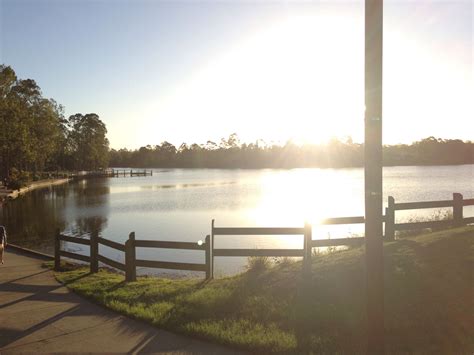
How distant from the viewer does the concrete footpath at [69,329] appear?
22.8 feet

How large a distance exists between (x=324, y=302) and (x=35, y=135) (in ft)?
274

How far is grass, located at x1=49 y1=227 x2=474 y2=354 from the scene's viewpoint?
674cm

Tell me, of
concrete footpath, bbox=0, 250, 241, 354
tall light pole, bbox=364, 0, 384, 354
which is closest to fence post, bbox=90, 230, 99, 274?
concrete footpath, bbox=0, 250, 241, 354

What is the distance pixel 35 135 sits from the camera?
81000 mm

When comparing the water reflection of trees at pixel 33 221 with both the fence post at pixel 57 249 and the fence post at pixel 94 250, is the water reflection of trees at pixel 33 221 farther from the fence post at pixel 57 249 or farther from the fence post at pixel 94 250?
the fence post at pixel 94 250

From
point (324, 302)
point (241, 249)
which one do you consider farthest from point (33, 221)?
point (324, 302)

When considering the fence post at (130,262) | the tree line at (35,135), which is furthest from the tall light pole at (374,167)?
the tree line at (35,135)

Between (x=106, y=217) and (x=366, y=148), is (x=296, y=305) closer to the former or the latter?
(x=366, y=148)

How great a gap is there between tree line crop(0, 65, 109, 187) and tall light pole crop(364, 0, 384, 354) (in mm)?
65512

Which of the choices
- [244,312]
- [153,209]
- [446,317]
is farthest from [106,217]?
[446,317]

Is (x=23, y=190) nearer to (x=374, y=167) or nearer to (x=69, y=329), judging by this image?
(x=69, y=329)

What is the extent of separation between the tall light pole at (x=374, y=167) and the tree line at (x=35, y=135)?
6551 cm

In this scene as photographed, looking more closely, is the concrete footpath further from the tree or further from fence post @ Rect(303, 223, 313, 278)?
the tree

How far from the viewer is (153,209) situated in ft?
147
